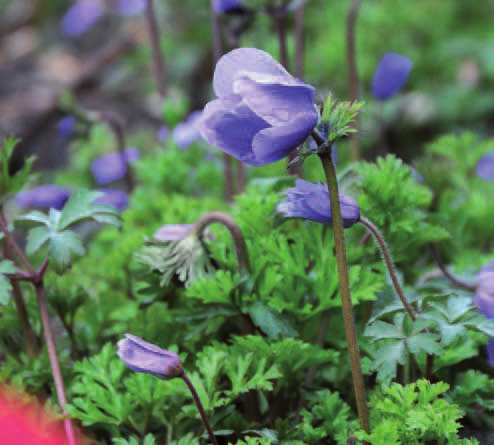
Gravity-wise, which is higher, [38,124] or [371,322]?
[371,322]

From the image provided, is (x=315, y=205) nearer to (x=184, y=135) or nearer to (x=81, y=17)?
(x=184, y=135)

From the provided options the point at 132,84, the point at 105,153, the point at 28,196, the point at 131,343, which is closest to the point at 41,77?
the point at 132,84

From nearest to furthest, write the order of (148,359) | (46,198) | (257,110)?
(257,110), (148,359), (46,198)

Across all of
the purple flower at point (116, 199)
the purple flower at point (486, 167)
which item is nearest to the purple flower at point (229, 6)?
the purple flower at point (116, 199)

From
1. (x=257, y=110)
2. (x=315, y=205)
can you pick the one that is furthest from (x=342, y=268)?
(x=257, y=110)

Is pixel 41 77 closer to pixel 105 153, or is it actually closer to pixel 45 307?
pixel 105 153

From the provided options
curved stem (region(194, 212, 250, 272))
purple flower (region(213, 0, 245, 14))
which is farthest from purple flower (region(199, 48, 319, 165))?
purple flower (region(213, 0, 245, 14))
